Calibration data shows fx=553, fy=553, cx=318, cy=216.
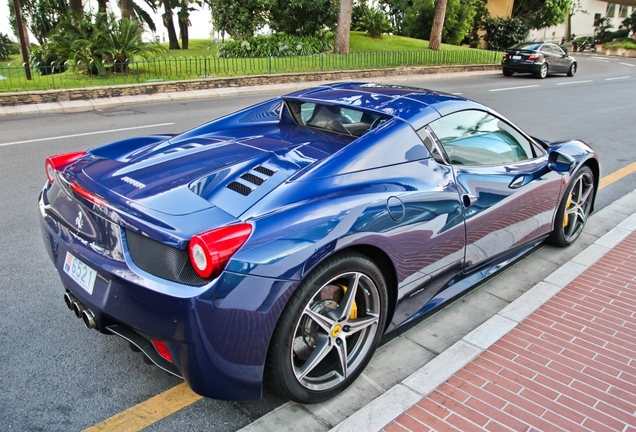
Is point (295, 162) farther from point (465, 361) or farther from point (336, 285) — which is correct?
point (465, 361)

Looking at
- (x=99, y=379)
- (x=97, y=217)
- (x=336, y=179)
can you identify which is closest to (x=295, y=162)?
(x=336, y=179)

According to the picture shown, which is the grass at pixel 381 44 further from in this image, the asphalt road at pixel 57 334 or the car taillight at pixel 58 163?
the car taillight at pixel 58 163

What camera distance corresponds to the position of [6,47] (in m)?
39.7

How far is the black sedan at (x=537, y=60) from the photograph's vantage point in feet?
73.6

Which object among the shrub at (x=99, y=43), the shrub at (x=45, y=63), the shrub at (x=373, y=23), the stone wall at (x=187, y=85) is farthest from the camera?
the shrub at (x=373, y=23)

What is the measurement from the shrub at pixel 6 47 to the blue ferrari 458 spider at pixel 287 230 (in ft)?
140

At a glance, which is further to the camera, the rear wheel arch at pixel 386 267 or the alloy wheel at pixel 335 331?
the rear wheel arch at pixel 386 267

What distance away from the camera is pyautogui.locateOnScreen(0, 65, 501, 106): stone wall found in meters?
13.0

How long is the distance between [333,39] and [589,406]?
22956 mm

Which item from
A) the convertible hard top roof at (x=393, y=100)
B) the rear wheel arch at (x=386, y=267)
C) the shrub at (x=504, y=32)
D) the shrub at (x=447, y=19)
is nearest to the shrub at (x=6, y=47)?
the shrub at (x=447, y=19)

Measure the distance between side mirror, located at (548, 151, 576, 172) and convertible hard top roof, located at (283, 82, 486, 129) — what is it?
2.53 ft

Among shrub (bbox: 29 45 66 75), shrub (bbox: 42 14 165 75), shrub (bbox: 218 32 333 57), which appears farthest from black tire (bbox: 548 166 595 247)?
shrub (bbox: 218 32 333 57)

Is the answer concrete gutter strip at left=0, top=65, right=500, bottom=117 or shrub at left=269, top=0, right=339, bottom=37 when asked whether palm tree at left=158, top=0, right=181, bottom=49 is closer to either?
shrub at left=269, top=0, right=339, bottom=37

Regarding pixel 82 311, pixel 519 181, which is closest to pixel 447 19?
pixel 519 181
